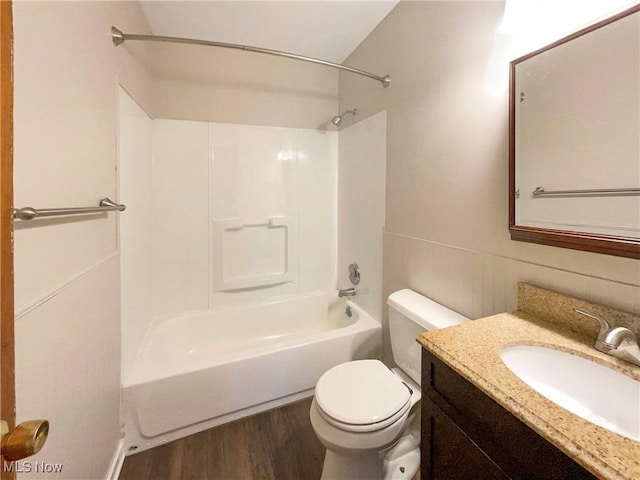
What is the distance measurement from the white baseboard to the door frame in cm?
119

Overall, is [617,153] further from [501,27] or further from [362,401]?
[362,401]

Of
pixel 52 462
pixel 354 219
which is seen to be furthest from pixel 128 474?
pixel 354 219

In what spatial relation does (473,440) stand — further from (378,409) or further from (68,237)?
(68,237)

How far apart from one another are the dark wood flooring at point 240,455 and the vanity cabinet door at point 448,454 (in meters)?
0.74

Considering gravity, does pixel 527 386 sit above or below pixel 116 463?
above

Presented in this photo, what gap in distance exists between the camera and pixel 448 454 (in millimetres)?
771

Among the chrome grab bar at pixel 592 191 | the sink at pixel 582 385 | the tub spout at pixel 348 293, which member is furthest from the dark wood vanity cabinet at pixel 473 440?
the tub spout at pixel 348 293

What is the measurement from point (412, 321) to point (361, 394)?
0.41 m

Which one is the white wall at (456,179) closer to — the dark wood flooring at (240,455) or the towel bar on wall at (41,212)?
the dark wood flooring at (240,455)

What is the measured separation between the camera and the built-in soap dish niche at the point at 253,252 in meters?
2.21

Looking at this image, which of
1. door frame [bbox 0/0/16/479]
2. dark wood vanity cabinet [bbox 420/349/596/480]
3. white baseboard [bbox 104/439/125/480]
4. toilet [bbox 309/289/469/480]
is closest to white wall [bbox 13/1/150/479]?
white baseboard [bbox 104/439/125/480]

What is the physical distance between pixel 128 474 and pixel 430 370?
5.01 ft

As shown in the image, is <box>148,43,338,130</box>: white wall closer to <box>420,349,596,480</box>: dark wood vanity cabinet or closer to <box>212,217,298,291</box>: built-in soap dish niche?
<box>212,217,298,291</box>: built-in soap dish niche

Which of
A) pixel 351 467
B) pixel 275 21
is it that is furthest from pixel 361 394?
pixel 275 21
